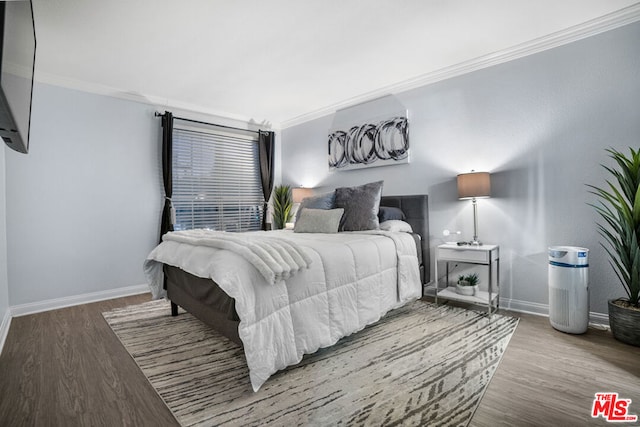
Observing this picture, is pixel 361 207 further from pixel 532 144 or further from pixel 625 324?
pixel 625 324

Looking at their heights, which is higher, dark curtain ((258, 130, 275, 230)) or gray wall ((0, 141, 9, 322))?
dark curtain ((258, 130, 275, 230))

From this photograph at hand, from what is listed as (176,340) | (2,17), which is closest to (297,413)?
(176,340)

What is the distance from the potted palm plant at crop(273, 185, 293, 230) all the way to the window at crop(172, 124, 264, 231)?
262mm

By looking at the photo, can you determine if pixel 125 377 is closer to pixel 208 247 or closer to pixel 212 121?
pixel 208 247

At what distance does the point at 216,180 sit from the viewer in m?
4.71

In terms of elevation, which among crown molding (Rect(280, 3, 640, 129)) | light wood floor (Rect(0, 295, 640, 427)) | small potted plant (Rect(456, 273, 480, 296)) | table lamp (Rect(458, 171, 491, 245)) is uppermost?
crown molding (Rect(280, 3, 640, 129))

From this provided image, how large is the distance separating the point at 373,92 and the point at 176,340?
360 cm

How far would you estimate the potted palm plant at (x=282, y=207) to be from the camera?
206 inches

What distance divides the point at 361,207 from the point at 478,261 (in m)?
1.22

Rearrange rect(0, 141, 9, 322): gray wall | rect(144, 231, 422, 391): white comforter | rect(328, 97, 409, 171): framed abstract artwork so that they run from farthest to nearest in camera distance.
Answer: rect(328, 97, 409, 171): framed abstract artwork, rect(0, 141, 9, 322): gray wall, rect(144, 231, 422, 391): white comforter

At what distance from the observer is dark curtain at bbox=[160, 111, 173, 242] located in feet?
13.2

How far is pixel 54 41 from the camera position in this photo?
2.72 metres

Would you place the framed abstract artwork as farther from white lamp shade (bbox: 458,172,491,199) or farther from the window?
the window

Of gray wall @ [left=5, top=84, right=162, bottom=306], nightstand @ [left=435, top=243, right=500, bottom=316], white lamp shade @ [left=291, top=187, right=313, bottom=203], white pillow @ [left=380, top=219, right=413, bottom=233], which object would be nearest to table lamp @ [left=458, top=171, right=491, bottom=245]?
nightstand @ [left=435, top=243, right=500, bottom=316]
